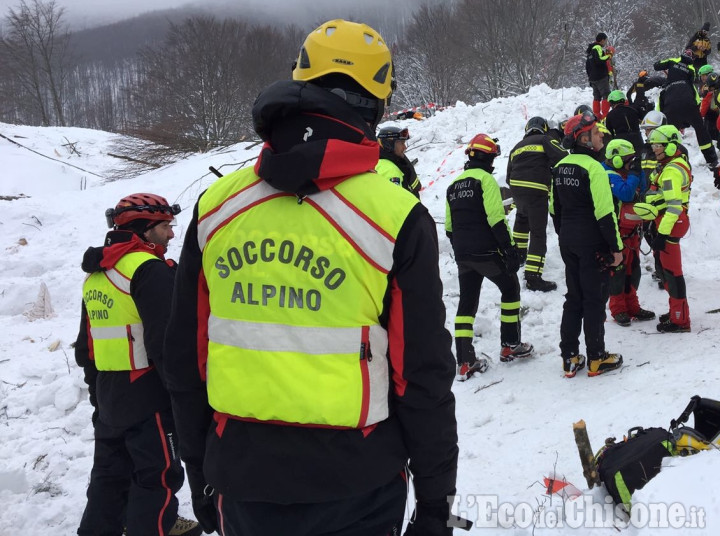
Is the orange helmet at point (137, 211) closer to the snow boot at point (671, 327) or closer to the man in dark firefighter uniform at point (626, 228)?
the man in dark firefighter uniform at point (626, 228)

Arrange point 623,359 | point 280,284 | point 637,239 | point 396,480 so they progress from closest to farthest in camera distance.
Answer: point 280,284, point 396,480, point 623,359, point 637,239

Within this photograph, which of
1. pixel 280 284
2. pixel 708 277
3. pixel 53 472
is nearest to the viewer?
pixel 280 284

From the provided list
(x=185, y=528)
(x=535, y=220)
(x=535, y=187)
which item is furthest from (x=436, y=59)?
(x=185, y=528)

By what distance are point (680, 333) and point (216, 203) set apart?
560 centimetres

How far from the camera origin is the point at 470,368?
554cm

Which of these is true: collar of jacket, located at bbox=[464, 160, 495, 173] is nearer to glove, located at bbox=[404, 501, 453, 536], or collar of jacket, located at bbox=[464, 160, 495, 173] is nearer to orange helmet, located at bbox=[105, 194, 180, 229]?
orange helmet, located at bbox=[105, 194, 180, 229]

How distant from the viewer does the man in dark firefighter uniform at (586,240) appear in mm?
4715

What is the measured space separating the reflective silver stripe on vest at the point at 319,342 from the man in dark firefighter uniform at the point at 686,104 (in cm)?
975

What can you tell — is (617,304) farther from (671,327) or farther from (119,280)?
(119,280)

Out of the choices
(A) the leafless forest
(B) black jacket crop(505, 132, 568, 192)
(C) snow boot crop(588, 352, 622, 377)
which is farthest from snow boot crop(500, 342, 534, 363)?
(A) the leafless forest

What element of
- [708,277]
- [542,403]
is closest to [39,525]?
[542,403]

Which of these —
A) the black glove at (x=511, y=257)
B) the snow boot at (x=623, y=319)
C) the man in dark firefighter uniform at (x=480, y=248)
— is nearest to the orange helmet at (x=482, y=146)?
the man in dark firefighter uniform at (x=480, y=248)

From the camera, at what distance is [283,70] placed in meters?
26.6

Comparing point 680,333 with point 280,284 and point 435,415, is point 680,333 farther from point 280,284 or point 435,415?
point 280,284
